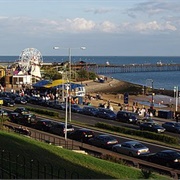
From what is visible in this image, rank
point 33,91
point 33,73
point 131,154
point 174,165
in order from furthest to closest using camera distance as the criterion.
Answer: point 33,73 < point 33,91 < point 131,154 < point 174,165

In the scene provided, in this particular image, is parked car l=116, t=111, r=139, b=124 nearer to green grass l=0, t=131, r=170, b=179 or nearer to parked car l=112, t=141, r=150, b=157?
parked car l=112, t=141, r=150, b=157

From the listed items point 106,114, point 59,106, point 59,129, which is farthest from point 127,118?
point 59,106

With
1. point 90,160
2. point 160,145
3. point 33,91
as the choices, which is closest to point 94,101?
point 33,91

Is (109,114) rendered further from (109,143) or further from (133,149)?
(133,149)

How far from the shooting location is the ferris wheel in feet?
344

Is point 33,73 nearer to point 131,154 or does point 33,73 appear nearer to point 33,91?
point 33,91

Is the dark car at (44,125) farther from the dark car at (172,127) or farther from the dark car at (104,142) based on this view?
the dark car at (172,127)

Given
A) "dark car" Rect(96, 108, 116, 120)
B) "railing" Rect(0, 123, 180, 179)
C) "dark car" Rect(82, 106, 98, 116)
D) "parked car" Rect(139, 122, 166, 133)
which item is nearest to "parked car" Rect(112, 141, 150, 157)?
"railing" Rect(0, 123, 180, 179)

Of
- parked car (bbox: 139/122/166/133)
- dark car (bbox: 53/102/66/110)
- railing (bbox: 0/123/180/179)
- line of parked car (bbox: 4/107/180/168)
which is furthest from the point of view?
dark car (bbox: 53/102/66/110)

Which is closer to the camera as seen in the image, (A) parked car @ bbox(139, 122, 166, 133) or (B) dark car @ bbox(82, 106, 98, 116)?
(A) parked car @ bbox(139, 122, 166, 133)

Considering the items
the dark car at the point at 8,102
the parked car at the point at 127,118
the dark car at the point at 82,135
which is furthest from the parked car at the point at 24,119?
the dark car at the point at 8,102

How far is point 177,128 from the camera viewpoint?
137ft

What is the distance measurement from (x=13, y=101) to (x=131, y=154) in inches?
1347

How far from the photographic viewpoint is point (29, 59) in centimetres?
11338
